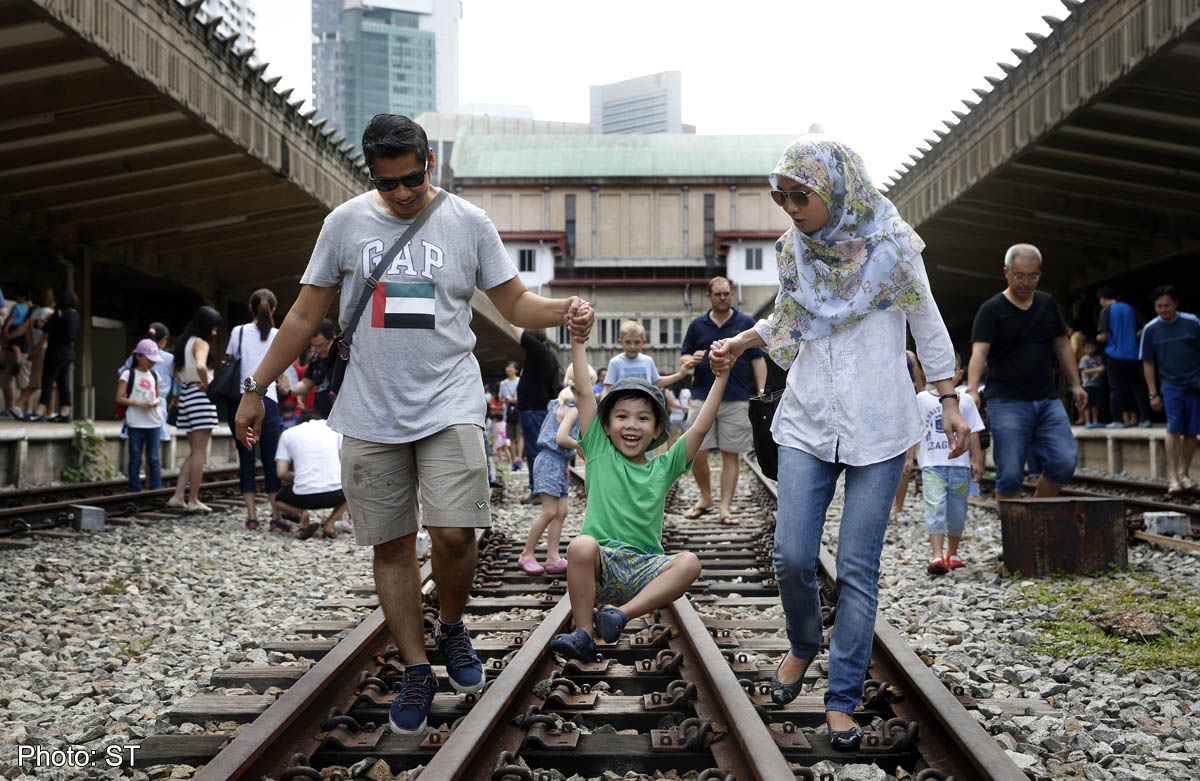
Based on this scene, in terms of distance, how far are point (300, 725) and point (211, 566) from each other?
184 inches

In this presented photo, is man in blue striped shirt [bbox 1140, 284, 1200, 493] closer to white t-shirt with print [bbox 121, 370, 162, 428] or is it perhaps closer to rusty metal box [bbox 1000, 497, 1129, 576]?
rusty metal box [bbox 1000, 497, 1129, 576]

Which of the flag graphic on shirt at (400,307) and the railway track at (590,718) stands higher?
the flag graphic on shirt at (400,307)

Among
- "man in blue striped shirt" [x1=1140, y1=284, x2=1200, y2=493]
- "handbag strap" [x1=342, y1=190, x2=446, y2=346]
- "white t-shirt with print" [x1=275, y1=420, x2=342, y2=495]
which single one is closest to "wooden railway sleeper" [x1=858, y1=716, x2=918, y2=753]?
"handbag strap" [x1=342, y1=190, x2=446, y2=346]

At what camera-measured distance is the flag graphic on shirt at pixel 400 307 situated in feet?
12.3

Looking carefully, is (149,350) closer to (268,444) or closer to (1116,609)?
(268,444)

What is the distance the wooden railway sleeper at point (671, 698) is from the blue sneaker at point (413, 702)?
2.48 feet

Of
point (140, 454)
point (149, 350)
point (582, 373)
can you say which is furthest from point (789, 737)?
point (140, 454)

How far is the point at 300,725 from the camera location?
141 inches

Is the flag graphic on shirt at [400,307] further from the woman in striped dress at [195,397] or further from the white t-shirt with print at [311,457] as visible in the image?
the woman in striped dress at [195,397]

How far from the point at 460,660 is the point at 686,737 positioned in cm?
96

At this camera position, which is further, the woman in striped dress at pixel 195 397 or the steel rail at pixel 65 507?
the woman in striped dress at pixel 195 397

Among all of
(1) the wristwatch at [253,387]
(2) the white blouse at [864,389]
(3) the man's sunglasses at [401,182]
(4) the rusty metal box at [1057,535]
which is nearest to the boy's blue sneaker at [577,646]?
(2) the white blouse at [864,389]

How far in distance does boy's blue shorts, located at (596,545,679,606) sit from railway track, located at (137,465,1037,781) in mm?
297

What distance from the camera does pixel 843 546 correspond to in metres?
3.65
